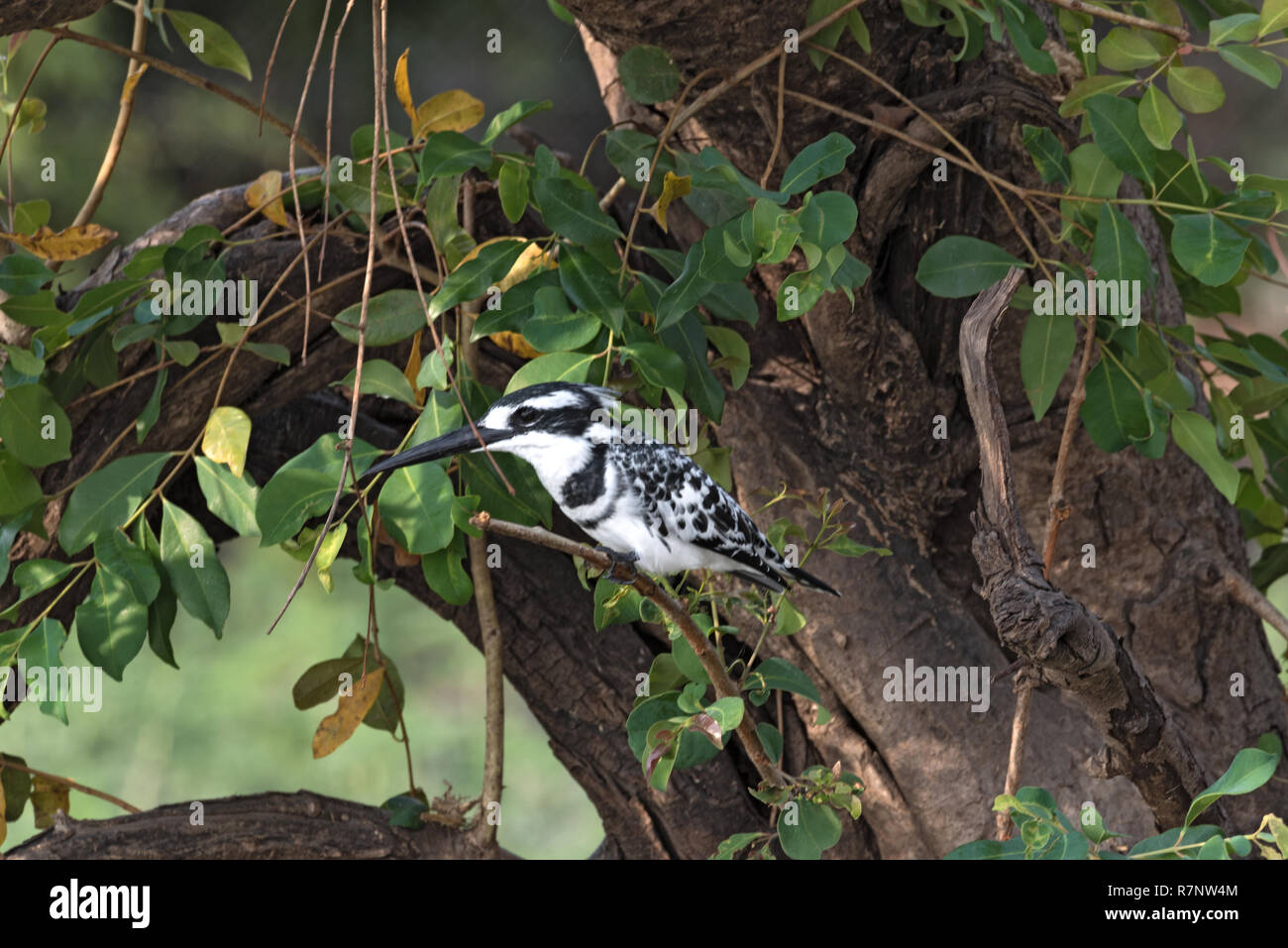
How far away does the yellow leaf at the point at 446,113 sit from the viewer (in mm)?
968

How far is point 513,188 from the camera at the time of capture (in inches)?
34.5

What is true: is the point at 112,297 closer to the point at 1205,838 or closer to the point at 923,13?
the point at 923,13

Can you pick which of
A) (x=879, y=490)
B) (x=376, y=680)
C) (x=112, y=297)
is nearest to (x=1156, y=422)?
(x=879, y=490)

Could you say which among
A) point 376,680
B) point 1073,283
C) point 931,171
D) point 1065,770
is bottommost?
point 1065,770

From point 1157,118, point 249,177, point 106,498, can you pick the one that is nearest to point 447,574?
point 106,498

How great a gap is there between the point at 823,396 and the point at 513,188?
1.47ft

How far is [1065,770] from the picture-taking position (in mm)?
1203

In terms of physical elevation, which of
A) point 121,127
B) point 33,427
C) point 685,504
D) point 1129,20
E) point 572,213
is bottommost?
point 685,504

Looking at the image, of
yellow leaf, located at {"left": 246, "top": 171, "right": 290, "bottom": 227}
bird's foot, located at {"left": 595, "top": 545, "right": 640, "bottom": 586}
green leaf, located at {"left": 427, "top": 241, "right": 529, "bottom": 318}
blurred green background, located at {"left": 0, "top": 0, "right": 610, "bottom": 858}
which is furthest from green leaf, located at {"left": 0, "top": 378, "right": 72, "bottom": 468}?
blurred green background, located at {"left": 0, "top": 0, "right": 610, "bottom": 858}

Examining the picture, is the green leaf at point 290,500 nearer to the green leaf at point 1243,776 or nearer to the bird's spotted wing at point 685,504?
the bird's spotted wing at point 685,504

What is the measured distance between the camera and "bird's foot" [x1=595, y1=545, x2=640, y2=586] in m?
0.75

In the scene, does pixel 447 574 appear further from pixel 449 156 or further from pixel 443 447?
pixel 449 156

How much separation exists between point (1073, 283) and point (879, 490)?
317 millimetres

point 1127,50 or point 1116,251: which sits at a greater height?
point 1127,50
